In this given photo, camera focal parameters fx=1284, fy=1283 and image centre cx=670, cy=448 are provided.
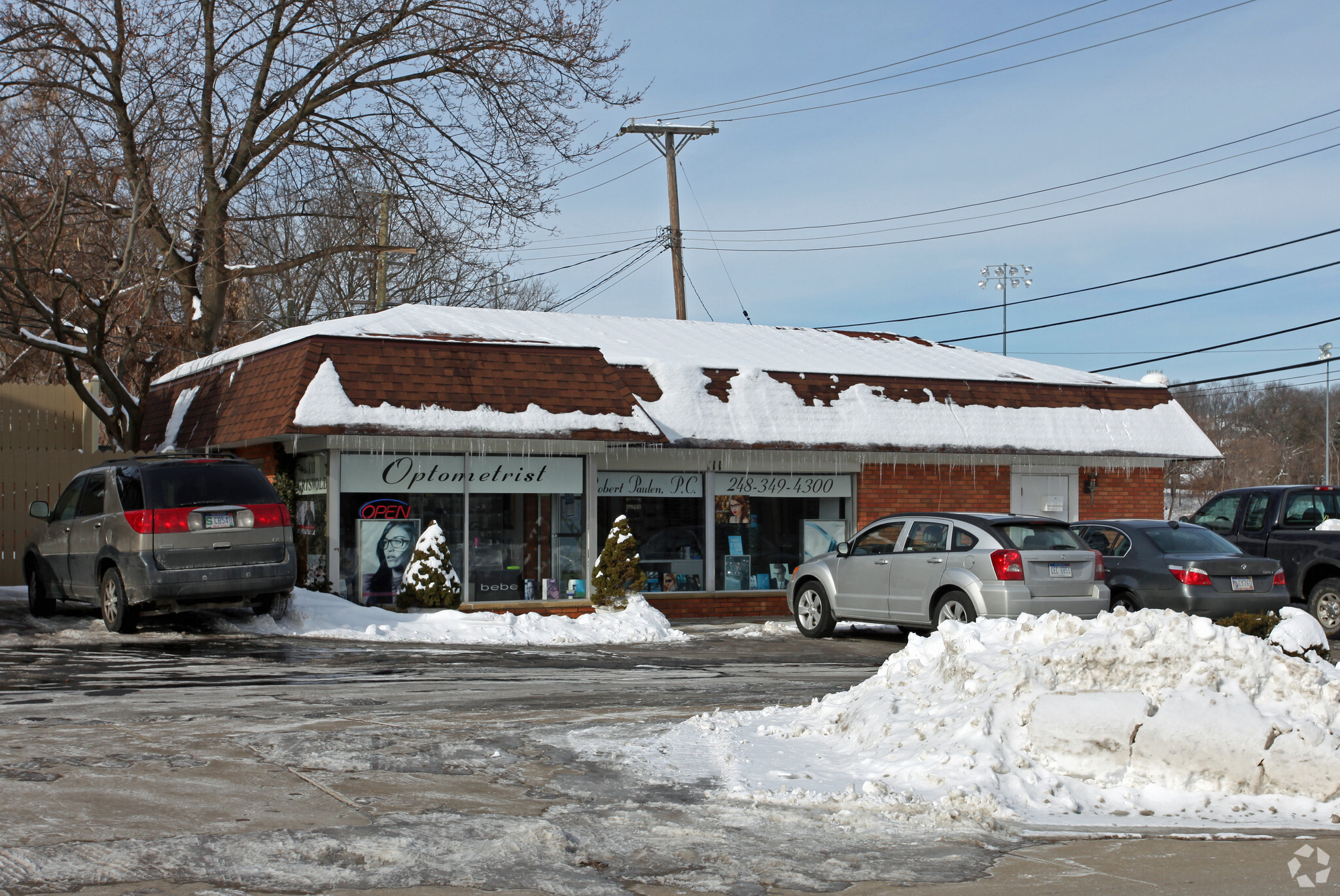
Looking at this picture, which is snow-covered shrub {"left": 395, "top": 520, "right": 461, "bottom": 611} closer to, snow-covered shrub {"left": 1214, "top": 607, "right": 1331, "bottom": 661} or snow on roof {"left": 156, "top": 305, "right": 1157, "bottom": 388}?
snow on roof {"left": 156, "top": 305, "right": 1157, "bottom": 388}

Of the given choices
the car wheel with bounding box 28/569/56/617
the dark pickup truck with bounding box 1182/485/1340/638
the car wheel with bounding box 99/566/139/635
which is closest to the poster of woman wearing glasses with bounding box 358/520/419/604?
the car wheel with bounding box 99/566/139/635

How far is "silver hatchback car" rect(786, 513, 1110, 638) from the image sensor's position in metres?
13.7

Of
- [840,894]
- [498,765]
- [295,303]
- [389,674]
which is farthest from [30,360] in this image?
[840,894]

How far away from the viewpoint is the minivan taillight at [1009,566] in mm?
13664

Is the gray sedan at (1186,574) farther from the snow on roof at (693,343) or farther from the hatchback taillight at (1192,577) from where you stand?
the snow on roof at (693,343)

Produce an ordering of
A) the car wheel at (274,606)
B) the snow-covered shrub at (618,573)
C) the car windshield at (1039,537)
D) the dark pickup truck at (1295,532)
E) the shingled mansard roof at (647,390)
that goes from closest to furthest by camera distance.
→ the car windshield at (1039,537), the car wheel at (274,606), the shingled mansard roof at (647,390), the dark pickup truck at (1295,532), the snow-covered shrub at (618,573)

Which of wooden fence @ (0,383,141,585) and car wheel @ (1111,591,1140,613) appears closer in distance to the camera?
car wheel @ (1111,591,1140,613)

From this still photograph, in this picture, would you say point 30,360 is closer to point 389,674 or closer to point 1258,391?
point 389,674

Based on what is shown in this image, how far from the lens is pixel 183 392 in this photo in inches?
820

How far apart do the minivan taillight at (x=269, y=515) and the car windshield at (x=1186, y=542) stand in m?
9.89

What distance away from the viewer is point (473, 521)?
17.8 m

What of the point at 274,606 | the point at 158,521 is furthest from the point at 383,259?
the point at 158,521

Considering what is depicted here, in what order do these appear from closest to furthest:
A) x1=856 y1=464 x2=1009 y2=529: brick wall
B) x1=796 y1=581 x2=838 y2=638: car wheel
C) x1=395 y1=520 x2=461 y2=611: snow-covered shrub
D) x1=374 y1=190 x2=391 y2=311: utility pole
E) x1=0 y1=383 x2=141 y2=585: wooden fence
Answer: x1=796 y1=581 x2=838 y2=638: car wheel, x1=395 y1=520 x2=461 y2=611: snow-covered shrub, x1=0 y1=383 x2=141 y2=585: wooden fence, x1=856 y1=464 x2=1009 y2=529: brick wall, x1=374 y1=190 x2=391 y2=311: utility pole

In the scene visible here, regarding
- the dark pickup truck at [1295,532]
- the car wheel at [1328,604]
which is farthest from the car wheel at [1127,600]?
the car wheel at [1328,604]
